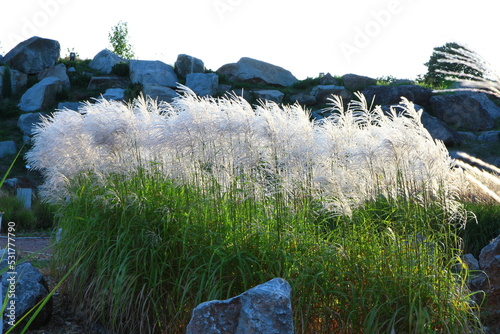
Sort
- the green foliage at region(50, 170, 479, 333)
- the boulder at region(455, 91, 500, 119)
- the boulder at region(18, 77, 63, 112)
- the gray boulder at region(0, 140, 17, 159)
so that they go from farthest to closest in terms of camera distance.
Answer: the boulder at region(455, 91, 500, 119) < the boulder at region(18, 77, 63, 112) < the gray boulder at region(0, 140, 17, 159) < the green foliage at region(50, 170, 479, 333)

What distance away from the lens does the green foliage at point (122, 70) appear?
72.8ft

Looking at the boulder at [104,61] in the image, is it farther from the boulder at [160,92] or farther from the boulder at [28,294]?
the boulder at [28,294]

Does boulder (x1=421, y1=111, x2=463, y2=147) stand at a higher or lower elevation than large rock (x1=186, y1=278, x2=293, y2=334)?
higher

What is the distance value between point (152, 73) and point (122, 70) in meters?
2.35

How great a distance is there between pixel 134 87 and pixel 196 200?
1632cm

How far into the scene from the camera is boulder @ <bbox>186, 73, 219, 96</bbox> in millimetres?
19469

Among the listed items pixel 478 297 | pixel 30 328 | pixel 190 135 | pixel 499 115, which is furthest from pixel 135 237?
pixel 499 115

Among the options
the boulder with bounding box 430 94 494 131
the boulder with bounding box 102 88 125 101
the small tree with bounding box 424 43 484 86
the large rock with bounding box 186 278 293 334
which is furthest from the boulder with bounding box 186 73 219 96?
the large rock with bounding box 186 278 293 334

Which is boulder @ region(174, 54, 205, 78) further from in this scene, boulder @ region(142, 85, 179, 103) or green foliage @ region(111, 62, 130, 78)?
boulder @ region(142, 85, 179, 103)

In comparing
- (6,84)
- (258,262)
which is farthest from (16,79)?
(258,262)

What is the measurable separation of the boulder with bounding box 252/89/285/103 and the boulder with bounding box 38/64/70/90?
7.98 meters

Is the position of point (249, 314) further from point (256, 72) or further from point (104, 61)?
point (104, 61)

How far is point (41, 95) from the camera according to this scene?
19.8 meters

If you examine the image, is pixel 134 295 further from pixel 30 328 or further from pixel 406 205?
pixel 406 205
